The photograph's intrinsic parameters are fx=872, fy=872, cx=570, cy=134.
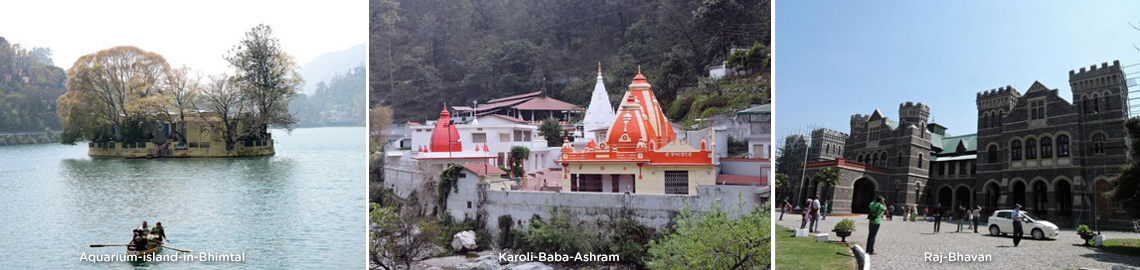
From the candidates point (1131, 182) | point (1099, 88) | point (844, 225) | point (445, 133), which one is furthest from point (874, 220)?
point (445, 133)

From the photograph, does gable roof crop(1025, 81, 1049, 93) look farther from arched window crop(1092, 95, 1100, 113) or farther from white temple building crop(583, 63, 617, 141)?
white temple building crop(583, 63, 617, 141)

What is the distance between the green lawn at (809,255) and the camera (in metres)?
6.40

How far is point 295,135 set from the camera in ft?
30.9

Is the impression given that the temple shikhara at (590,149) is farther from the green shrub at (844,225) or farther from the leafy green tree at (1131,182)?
the leafy green tree at (1131,182)

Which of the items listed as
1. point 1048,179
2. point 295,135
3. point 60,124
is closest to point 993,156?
point 1048,179

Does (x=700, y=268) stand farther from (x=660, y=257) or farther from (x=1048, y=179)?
(x=1048, y=179)

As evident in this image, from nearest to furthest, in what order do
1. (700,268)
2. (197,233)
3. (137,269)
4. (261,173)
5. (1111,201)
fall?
(1111,201) → (700,268) → (137,269) → (197,233) → (261,173)

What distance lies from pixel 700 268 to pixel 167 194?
17.6 feet

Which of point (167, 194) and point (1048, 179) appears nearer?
point (1048, 179)

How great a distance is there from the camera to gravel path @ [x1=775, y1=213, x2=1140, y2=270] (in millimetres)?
6266

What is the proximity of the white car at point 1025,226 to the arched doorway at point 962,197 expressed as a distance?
37 centimetres

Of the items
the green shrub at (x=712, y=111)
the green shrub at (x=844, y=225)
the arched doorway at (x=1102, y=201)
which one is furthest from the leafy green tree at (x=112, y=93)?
the arched doorway at (x=1102, y=201)

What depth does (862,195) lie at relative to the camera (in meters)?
7.74

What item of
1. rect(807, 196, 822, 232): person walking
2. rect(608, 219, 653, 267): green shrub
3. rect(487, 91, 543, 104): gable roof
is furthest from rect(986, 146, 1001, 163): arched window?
rect(487, 91, 543, 104): gable roof
